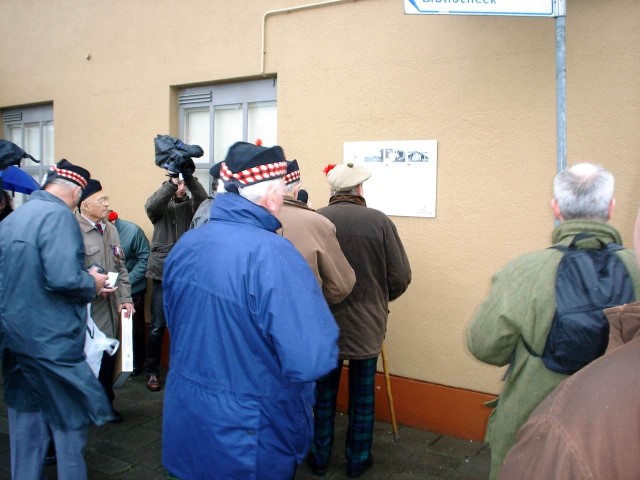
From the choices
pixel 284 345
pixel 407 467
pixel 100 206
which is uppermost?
pixel 100 206

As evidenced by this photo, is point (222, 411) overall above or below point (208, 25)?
below

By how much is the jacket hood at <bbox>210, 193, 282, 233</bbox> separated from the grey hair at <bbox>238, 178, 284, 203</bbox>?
39 millimetres

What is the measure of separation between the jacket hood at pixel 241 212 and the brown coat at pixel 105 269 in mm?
2092

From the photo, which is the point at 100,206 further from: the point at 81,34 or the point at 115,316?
the point at 81,34

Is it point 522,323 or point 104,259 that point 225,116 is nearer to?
point 104,259

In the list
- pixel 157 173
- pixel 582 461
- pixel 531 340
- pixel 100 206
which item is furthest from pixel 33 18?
pixel 582 461

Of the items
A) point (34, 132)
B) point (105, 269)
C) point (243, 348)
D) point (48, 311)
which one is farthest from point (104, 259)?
point (34, 132)

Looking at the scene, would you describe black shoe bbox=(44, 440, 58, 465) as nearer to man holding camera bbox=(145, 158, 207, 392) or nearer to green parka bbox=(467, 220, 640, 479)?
man holding camera bbox=(145, 158, 207, 392)

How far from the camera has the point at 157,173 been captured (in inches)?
237

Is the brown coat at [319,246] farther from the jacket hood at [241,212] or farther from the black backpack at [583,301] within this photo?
the black backpack at [583,301]

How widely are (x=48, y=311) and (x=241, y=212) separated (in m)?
1.54

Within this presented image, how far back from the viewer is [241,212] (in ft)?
7.19

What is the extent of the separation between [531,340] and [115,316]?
10.2ft

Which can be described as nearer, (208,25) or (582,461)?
(582,461)
